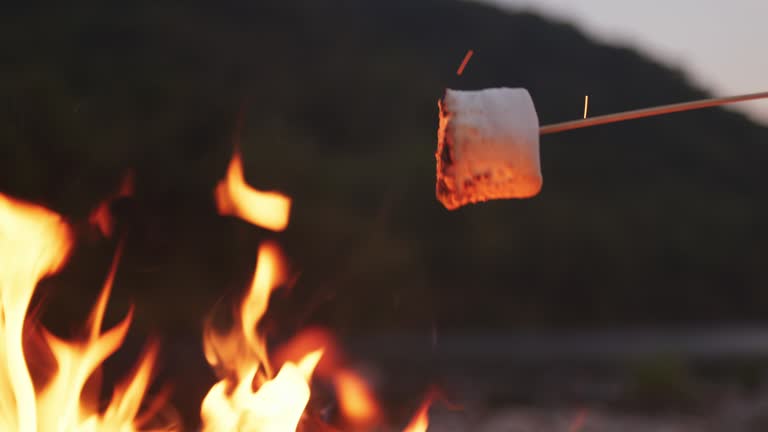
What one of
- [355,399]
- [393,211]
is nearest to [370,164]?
[393,211]

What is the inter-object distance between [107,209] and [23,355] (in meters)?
2.65

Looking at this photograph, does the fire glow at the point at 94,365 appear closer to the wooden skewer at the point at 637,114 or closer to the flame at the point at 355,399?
the wooden skewer at the point at 637,114

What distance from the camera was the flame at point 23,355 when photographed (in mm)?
1957

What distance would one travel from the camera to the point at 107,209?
466 cm

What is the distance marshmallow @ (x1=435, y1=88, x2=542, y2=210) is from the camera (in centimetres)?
161

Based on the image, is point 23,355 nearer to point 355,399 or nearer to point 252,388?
point 252,388

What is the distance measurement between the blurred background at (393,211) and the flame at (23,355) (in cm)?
220

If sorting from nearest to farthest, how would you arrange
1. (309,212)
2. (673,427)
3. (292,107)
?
1. (673,427)
2. (309,212)
3. (292,107)

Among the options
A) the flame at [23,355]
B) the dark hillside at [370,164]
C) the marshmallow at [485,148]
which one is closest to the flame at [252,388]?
the flame at [23,355]

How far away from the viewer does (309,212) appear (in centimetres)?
519

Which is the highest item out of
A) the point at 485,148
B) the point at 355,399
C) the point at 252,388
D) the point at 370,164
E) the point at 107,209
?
the point at 485,148

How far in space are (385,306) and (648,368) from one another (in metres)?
1.61

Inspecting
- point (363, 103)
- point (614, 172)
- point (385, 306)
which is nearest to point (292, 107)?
point (363, 103)

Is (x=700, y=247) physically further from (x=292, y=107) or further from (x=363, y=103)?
(x=292, y=107)
